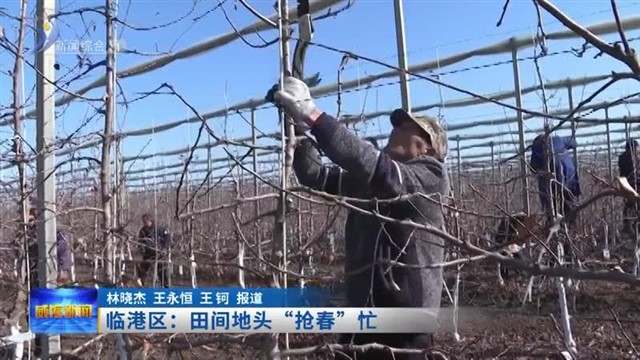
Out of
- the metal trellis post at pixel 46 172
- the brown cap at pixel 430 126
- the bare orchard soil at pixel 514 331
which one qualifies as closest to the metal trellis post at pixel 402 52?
the brown cap at pixel 430 126

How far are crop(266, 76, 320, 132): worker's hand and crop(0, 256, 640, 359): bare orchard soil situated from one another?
0.67m

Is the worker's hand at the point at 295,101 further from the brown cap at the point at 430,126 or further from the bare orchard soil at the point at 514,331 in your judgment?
the bare orchard soil at the point at 514,331

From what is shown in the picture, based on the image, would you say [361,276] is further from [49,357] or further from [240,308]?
[49,357]

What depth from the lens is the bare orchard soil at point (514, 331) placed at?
8.49 feet

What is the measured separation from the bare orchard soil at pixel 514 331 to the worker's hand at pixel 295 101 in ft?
2.20

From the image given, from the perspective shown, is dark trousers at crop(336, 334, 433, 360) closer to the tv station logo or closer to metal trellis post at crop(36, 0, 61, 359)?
the tv station logo

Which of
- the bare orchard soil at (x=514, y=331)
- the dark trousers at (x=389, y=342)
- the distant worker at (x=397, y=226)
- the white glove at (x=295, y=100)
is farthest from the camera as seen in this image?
the bare orchard soil at (x=514, y=331)

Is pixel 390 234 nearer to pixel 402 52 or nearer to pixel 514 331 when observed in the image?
pixel 402 52

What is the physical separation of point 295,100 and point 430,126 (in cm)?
64

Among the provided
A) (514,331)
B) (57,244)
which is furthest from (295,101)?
(514,331)

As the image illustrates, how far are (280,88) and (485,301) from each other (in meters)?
4.11

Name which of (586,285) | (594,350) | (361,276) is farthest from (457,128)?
(361,276)

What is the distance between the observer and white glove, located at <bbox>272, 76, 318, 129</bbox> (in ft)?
5.17

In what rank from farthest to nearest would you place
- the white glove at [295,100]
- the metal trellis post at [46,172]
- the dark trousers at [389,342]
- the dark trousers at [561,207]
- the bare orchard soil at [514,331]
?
the bare orchard soil at [514,331], the metal trellis post at [46,172], the dark trousers at [389,342], the white glove at [295,100], the dark trousers at [561,207]
